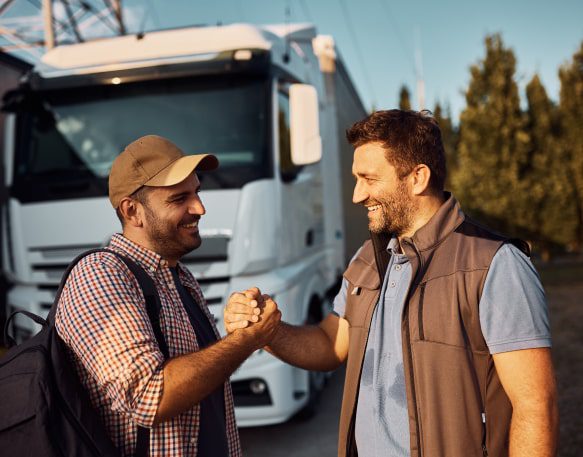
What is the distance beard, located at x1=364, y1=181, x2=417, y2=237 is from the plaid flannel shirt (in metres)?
0.78

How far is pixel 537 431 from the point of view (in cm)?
169

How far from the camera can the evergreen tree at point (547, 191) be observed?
16609mm

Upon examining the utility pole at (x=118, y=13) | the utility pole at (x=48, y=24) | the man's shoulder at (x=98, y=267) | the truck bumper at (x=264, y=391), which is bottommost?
the truck bumper at (x=264, y=391)

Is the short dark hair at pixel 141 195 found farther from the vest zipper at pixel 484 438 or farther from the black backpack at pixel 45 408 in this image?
the vest zipper at pixel 484 438

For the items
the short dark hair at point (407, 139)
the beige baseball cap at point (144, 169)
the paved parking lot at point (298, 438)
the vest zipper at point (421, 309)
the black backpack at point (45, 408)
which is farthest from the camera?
the paved parking lot at point (298, 438)

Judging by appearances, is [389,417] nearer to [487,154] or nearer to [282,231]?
[282,231]

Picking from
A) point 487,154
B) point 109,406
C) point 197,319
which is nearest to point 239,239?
point 197,319

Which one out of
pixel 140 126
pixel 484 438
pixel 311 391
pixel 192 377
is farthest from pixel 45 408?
pixel 311 391

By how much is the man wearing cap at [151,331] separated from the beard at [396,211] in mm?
508

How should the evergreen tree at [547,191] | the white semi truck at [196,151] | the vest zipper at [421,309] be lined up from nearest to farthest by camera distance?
the vest zipper at [421,309]
the white semi truck at [196,151]
the evergreen tree at [547,191]

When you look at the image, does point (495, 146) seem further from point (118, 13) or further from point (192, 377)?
point (192, 377)

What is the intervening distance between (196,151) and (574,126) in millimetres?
15999

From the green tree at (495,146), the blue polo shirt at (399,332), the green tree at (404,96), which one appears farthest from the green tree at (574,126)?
the blue polo shirt at (399,332)

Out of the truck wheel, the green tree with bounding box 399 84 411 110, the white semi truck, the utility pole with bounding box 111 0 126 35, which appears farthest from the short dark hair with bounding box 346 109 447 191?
the green tree with bounding box 399 84 411 110
